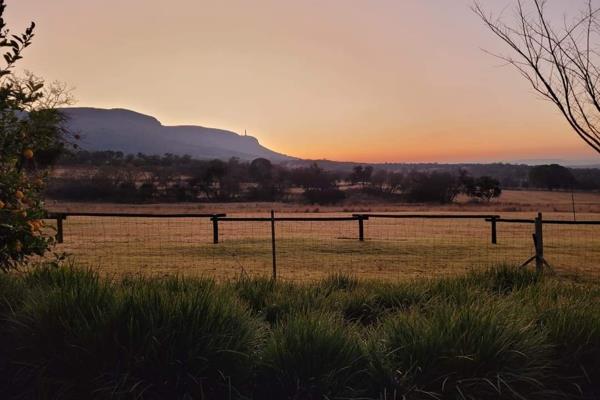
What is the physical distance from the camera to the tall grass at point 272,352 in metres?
3.99

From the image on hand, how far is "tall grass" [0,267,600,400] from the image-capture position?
3.99 meters

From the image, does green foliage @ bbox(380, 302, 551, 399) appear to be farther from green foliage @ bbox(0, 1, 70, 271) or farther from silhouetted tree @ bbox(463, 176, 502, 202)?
silhouetted tree @ bbox(463, 176, 502, 202)

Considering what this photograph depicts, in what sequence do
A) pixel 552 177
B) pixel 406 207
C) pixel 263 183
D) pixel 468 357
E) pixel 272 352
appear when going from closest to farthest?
1. pixel 468 357
2. pixel 272 352
3. pixel 406 207
4. pixel 552 177
5. pixel 263 183

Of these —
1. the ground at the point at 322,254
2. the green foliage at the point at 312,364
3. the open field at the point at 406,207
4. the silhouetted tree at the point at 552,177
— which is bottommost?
the open field at the point at 406,207

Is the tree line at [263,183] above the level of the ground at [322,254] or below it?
above

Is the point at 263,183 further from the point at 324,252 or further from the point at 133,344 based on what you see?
the point at 133,344

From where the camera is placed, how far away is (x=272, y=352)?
4.20 meters

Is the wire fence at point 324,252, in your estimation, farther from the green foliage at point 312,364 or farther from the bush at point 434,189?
the bush at point 434,189

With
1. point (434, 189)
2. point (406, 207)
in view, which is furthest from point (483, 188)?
point (406, 207)

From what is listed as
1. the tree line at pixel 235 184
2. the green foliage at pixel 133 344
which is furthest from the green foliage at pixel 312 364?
the tree line at pixel 235 184

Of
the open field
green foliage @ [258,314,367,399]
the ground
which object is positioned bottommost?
the open field

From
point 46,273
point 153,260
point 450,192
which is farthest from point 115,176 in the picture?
point 46,273

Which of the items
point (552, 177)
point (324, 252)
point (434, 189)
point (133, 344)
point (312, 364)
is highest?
point (552, 177)

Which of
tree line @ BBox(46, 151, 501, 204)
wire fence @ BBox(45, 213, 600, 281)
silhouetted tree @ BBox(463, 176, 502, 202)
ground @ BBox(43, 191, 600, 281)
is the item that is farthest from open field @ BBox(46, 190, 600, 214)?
wire fence @ BBox(45, 213, 600, 281)
